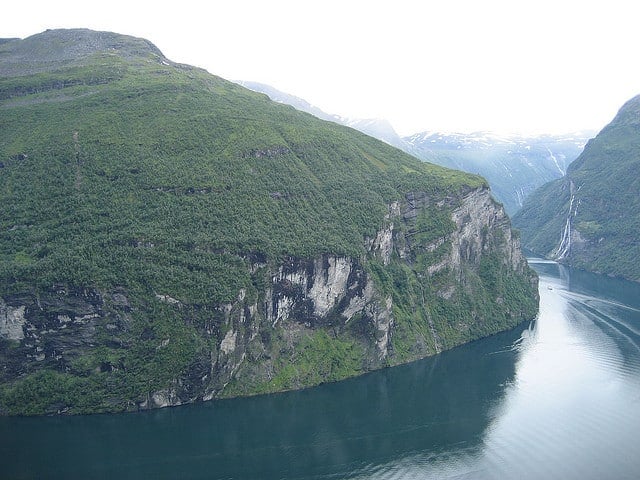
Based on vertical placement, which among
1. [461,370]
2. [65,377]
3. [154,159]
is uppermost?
[154,159]

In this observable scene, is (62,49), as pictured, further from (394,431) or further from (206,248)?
(394,431)

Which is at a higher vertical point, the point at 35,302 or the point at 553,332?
the point at 35,302

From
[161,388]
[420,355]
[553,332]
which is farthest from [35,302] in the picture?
[553,332]

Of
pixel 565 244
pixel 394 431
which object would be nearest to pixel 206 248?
pixel 394 431

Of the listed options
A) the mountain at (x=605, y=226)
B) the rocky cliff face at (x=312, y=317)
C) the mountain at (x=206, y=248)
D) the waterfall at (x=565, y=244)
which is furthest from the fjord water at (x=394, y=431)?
the waterfall at (x=565, y=244)

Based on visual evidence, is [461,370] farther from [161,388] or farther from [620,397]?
[161,388]
